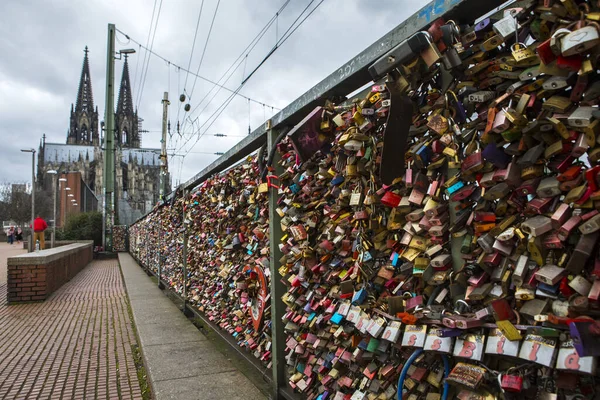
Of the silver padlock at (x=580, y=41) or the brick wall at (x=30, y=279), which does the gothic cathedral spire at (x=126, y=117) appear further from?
the silver padlock at (x=580, y=41)

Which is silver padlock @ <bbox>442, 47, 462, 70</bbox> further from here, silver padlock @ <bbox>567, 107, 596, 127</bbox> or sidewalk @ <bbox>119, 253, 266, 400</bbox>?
sidewalk @ <bbox>119, 253, 266, 400</bbox>

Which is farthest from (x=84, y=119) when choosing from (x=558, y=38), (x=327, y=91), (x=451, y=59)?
(x=558, y=38)

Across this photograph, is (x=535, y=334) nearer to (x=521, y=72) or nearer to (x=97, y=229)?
(x=521, y=72)

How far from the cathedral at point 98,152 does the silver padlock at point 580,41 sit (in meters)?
74.1

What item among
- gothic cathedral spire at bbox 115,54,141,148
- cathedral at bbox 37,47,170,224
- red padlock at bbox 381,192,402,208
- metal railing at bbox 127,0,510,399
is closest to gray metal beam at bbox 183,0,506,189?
metal railing at bbox 127,0,510,399

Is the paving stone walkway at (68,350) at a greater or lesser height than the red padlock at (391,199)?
lesser

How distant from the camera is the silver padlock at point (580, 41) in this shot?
1.06 m

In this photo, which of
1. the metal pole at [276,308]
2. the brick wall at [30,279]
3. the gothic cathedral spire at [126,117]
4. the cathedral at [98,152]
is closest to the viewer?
the metal pole at [276,308]

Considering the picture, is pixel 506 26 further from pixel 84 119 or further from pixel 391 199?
pixel 84 119

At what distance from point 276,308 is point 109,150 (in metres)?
27.3

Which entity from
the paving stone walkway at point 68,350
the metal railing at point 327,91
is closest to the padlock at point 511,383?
the metal railing at point 327,91

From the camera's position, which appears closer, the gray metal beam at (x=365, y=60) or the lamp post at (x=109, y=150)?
the gray metal beam at (x=365, y=60)

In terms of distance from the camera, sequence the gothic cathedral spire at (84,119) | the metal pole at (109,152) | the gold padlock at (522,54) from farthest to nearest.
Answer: the gothic cathedral spire at (84,119) → the metal pole at (109,152) → the gold padlock at (522,54)

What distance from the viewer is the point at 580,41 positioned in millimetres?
1077
